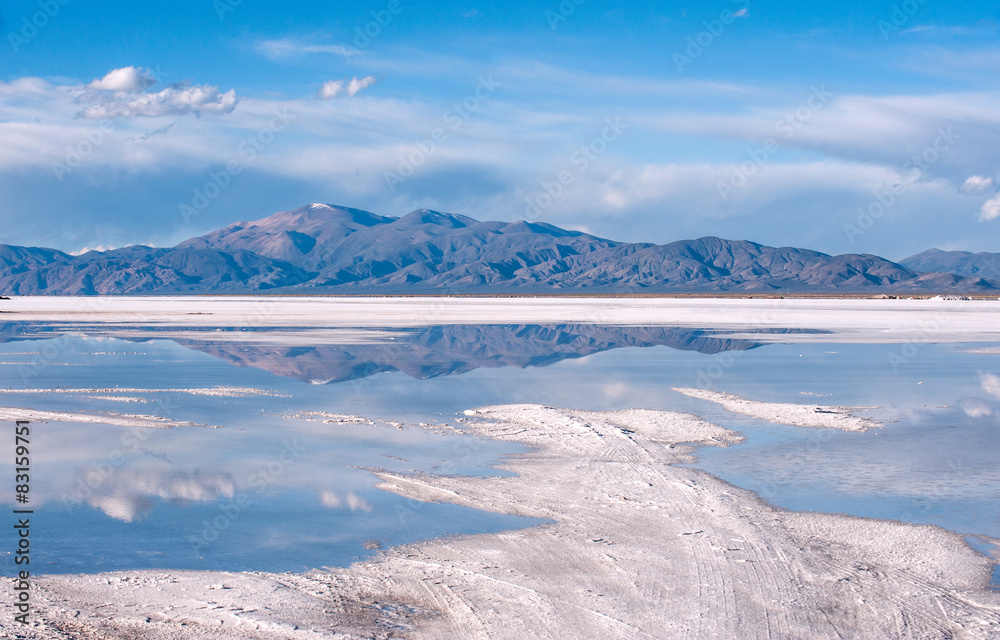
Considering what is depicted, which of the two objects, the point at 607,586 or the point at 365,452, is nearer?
the point at 607,586

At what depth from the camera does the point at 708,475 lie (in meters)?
11.0

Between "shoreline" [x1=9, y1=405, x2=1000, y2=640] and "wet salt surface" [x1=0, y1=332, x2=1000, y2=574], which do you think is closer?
"shoreline" [x1=9, y1=405, x2=1000, y2=640]

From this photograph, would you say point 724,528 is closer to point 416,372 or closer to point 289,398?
point 289,398

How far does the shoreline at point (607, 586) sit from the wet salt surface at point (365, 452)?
0.50 m

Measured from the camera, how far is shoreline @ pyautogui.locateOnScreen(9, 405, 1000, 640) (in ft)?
20.9

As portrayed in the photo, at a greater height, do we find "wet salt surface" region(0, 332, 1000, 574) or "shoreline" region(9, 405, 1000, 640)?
"wet salt surface" region(0, 332, 1000, 574)

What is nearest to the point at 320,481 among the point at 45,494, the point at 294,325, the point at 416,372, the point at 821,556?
the point at 45,494

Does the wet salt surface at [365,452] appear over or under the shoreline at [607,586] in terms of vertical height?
over

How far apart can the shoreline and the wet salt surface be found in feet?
1.63

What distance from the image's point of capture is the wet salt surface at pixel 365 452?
8.50 metres

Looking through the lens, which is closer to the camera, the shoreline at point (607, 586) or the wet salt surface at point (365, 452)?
the shoreline at point (607, 586)

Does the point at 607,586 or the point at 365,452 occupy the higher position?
the point at 365,452

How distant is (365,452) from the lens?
1222 cm

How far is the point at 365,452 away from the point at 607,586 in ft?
18.9
